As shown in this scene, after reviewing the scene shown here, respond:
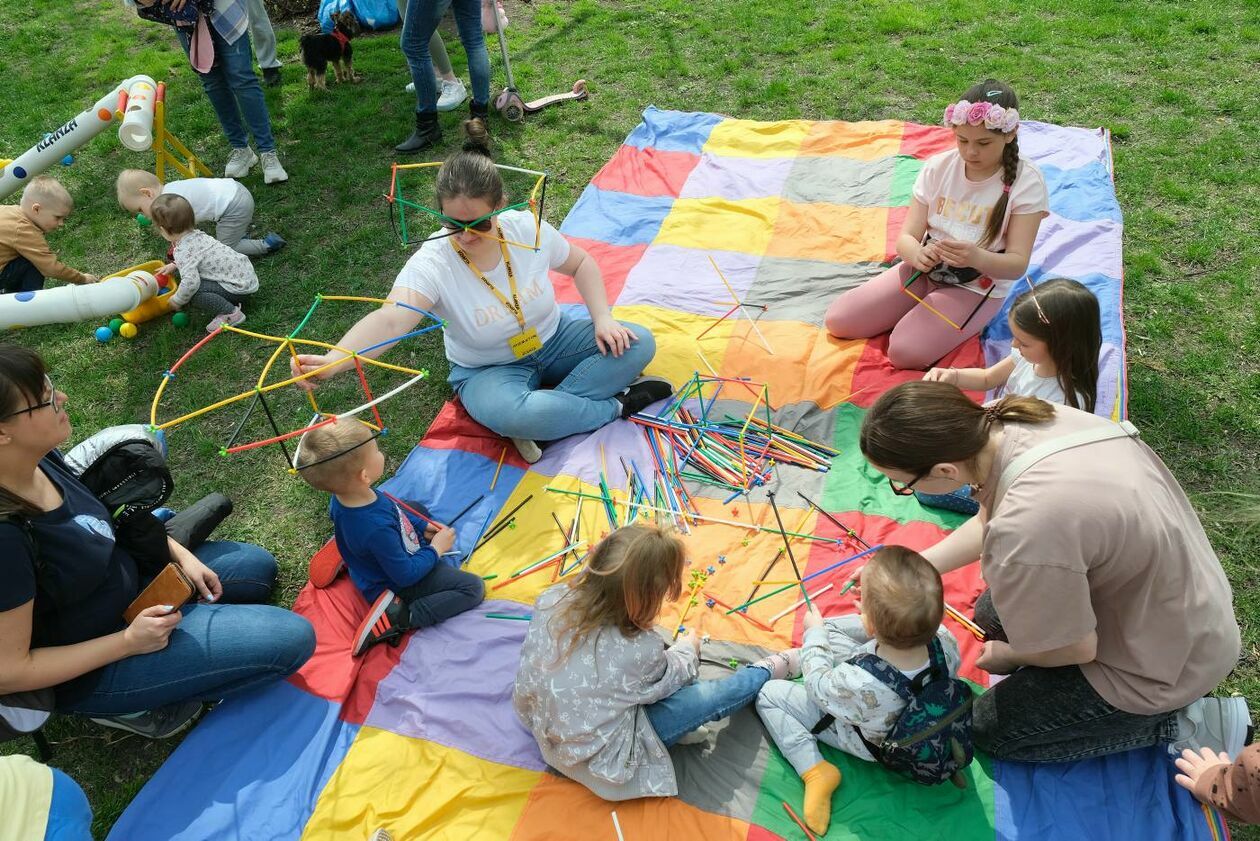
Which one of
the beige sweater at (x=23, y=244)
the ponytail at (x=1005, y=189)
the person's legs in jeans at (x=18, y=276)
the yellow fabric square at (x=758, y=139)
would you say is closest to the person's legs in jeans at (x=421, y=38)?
the yellow fabric square at (x=758, y=139)

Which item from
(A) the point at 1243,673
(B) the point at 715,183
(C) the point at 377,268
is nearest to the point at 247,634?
(C) the point at 377,268

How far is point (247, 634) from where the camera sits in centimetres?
308

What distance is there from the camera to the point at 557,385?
438 cm

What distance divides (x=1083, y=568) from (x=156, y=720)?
3286 millimetres

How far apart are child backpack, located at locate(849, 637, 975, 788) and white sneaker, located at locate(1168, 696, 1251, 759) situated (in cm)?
73

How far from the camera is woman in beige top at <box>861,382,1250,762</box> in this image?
2258 mm

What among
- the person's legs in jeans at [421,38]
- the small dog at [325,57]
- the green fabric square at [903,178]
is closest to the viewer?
the green fabric square at [903,178]

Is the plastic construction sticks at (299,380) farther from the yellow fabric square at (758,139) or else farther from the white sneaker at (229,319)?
the yellow fabric square at (758,139)

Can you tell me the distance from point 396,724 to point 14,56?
32.6 feet

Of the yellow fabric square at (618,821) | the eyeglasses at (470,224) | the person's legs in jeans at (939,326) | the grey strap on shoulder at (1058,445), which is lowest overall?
the yellow fabric square at (618,821)

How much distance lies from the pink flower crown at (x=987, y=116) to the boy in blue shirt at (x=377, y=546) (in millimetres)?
3028

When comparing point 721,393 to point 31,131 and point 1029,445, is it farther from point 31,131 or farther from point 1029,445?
point 31,131

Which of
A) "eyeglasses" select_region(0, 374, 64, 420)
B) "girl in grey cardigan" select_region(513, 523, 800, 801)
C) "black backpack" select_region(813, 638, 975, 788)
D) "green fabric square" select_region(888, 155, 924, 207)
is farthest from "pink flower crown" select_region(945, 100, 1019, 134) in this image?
"eyeglasses" select_region(0, 374, 64, 420)

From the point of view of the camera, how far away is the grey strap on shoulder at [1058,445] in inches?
91.7
